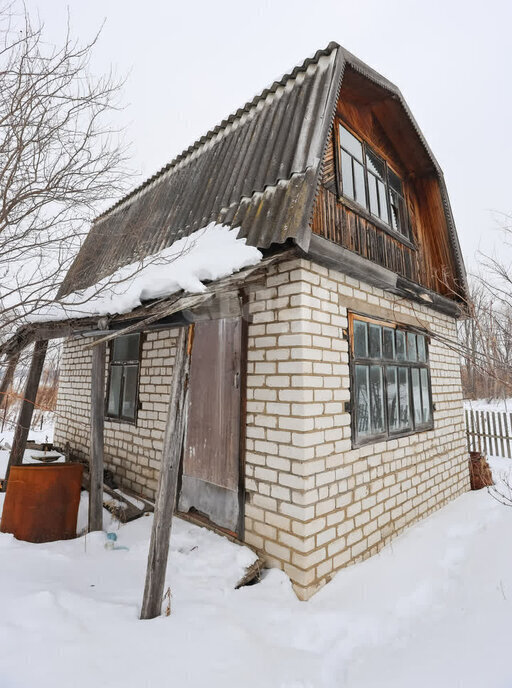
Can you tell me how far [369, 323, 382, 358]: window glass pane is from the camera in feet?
14.5

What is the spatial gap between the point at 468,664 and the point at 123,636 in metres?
2.30

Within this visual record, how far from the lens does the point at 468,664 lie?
2.25 meters

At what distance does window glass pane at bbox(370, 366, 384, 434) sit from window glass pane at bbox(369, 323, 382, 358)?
0.59 ft

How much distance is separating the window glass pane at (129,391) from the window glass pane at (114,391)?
208mm

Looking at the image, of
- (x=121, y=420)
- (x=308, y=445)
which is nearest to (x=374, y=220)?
(x=308, y=445)

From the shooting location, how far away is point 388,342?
15.8 ft

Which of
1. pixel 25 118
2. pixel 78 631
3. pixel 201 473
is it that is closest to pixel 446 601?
pixel 201 473

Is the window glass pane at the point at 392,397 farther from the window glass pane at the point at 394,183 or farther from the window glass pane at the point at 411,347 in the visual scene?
the window glass pane at the point at 394,183

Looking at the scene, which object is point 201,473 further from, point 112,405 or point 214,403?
point 112,405

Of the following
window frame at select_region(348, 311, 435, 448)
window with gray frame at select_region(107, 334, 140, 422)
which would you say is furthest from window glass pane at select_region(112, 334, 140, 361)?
window frame at select_region(348, 311, 435, 448)

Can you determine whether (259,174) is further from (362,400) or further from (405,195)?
(405,195)

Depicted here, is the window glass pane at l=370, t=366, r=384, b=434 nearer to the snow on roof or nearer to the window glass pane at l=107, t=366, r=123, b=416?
the snow on roof

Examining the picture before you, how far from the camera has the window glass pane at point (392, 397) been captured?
4.60 meters

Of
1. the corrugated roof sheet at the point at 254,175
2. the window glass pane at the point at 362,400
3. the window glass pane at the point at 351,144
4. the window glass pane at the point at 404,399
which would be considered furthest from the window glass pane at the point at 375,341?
the window glass pane at the point at 351,144
